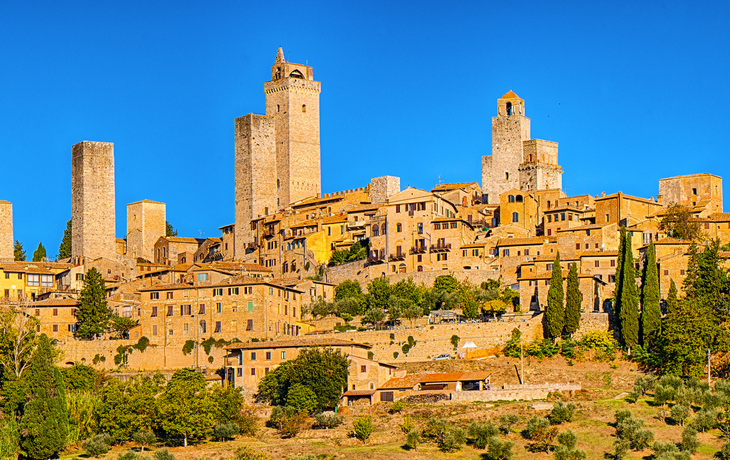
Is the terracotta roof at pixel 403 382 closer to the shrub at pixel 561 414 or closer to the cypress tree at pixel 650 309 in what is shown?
the shrub at pixel 561 414

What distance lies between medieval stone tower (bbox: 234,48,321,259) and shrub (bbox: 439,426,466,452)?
159 ft

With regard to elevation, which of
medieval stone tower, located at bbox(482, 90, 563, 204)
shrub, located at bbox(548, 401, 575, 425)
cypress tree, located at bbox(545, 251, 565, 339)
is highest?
medieval stone tower, located at bbox(482, 90, 563, 204)

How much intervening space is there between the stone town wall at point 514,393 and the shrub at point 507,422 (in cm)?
429

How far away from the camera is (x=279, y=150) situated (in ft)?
385

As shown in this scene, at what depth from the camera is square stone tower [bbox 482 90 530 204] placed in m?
117

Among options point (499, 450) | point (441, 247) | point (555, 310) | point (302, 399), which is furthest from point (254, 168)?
point (499, 450)

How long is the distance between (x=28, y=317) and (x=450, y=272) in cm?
2776

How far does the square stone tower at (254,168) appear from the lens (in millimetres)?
113562

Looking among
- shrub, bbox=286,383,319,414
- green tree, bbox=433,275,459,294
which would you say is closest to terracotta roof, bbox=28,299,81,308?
shrub, bbox=286,383,319,414

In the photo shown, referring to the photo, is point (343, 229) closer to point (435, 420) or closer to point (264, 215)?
point (264, 215)

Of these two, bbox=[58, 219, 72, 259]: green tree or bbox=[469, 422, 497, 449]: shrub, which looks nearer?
bbox=[469, 422, 497, 449]: shrub

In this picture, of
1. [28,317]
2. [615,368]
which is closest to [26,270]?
[28,317]

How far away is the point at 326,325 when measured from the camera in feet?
284

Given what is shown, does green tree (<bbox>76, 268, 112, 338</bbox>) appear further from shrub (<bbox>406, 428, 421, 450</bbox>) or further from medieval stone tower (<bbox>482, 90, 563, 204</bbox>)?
medieval stone tower (<bbox>482, 90, 563, 204</bbox>)
